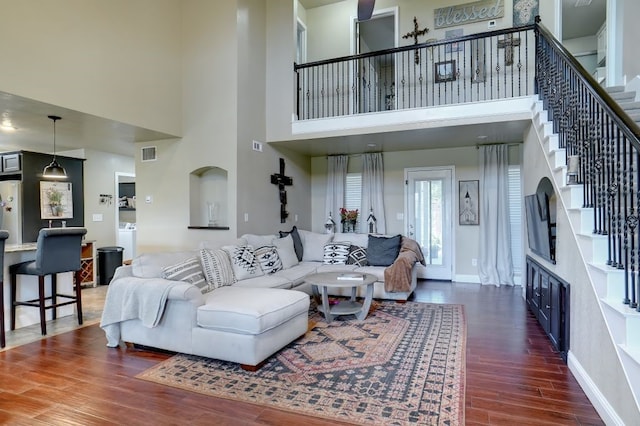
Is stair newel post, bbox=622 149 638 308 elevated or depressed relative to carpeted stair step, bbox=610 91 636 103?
depressed

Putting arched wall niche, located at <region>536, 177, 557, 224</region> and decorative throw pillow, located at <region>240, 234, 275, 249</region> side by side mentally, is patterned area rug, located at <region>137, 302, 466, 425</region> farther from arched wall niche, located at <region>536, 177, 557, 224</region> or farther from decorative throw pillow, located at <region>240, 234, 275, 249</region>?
decorative throw pillow, located at <region>240, 234, 275, 249</region>

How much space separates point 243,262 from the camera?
4.64 meters

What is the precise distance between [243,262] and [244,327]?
172 centimetres

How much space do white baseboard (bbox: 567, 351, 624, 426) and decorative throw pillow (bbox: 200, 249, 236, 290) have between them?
11.1 ft

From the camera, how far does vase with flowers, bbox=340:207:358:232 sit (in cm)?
733

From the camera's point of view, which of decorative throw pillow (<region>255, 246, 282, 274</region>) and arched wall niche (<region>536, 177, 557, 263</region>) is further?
decorative throw pillow (<region>255, 246, 282, 274</region>)

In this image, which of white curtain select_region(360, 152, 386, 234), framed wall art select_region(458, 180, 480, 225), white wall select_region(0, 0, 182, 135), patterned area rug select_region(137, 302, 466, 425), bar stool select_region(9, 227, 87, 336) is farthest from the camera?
white curtain select_region(360, 152, 386, 234)

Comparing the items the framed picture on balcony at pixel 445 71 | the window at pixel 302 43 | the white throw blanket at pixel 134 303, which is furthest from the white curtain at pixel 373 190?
the white throw blanket at pixel 134 303

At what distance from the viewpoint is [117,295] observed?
3.48 metres

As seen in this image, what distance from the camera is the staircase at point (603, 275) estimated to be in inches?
78.4

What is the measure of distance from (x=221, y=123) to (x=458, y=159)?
433cm

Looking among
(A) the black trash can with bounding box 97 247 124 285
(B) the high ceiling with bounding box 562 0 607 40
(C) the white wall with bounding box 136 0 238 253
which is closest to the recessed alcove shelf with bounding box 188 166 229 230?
(C) the white wall with bounding box 136 0 238 253

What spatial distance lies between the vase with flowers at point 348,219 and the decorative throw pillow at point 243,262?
289cm

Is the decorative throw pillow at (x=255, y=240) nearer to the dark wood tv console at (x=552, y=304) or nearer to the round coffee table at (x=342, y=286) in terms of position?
the round coffee table at (x=342, y=286)
